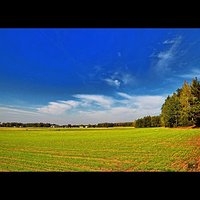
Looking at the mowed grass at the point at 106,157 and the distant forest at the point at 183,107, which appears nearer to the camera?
the mowed grass at the point at 106,157

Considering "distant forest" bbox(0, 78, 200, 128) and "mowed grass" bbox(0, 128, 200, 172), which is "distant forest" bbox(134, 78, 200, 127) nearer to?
"distant forest" bbox(0, 78, 200, 128)

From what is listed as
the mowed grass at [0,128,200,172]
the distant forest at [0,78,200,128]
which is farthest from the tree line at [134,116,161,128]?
the mowed grass at [0,128,200,172]

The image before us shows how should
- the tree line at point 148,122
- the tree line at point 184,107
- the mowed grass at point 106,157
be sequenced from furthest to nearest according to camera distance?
the tree line at point 148,122, the tree line at point 184,107, the mowed grass at point 106,157

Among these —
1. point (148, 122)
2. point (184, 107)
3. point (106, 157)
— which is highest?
point (184, 107)

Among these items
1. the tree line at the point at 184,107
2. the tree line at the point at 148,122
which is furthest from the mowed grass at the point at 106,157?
the tree line at the point at 148,122

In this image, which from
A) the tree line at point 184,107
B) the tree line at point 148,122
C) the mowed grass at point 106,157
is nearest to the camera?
the mowed grass at point 106,157

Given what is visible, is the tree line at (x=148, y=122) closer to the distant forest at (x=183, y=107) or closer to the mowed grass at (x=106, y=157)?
the distant forest at (x=183, y=107)

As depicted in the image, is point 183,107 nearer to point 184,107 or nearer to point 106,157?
point 184,107

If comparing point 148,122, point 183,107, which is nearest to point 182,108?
point 183,107

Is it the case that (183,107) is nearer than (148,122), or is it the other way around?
(183,107)

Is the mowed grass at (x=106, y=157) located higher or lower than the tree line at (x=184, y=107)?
lower
